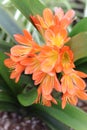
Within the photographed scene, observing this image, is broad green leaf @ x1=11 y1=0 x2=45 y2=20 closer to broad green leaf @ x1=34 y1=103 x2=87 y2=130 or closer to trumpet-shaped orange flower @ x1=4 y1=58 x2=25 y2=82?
trumpet-shaped orange flower @ x1=4 y1=58 x2=25 y2=82

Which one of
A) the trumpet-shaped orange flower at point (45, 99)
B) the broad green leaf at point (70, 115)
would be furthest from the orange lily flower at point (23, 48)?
the broad green leaf at point (70, 115)

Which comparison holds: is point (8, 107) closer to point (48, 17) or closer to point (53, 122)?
point (53, 122)

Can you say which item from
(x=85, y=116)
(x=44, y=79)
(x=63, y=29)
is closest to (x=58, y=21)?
(x=63, y=29)

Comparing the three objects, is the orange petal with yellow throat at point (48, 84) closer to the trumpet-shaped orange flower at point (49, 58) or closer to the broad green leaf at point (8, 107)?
the trumpet-shaped orange flower at point (49, 58)

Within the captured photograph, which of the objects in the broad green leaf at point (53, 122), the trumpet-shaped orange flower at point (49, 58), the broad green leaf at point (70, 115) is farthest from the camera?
the broad green leaf at point (53, 122)

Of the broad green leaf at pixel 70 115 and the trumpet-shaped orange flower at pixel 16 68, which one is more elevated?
the trumpet-shaped orange flower at pixel 16 68

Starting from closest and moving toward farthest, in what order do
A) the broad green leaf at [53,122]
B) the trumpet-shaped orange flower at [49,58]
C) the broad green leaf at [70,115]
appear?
the trumpet-shaped orange flower at [49,58]
the broad green leaf at [70,115]
the broad green leaf at [53,122]

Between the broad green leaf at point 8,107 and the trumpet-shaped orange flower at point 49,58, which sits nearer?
the trumpet-shaped orange flower at point 49,58

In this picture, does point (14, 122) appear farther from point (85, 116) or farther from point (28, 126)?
point (85, 116)
